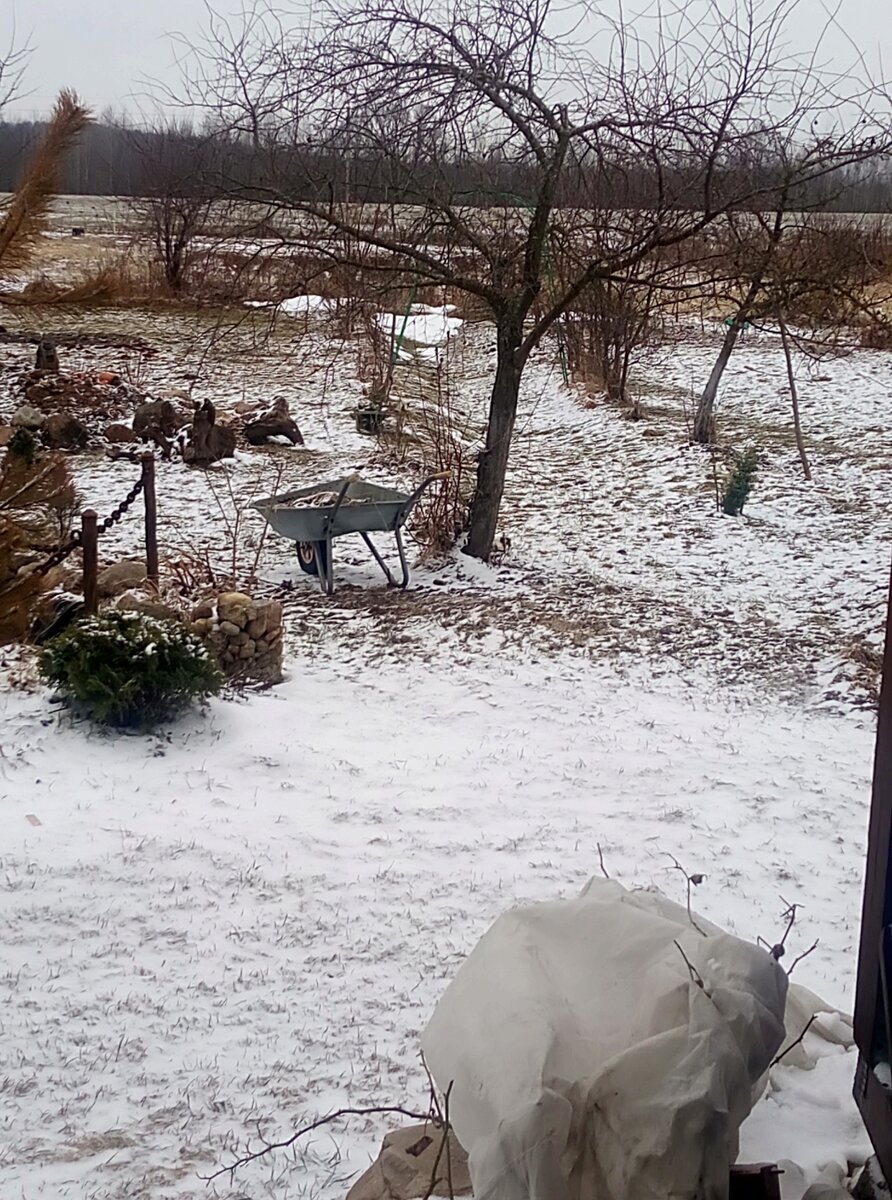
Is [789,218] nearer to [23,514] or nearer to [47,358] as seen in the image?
[23,514]

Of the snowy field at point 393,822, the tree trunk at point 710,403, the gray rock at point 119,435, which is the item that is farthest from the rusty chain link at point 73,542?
the tree trunk at point 710,403

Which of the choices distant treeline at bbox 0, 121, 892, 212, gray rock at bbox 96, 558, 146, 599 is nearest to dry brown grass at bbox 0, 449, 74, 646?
gray rock at bbox 96, 558, 146, 599

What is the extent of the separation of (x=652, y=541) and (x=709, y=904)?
5.48 m

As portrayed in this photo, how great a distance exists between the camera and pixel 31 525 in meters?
2.99

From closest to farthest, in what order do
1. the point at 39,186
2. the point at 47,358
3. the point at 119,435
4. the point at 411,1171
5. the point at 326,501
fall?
1. the point at 411,1171
2. the point at 39,186
3. the point at 326,501
4. the point at 119,435
5. the point at 47,358

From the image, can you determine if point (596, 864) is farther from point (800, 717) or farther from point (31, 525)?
point (31, 525)

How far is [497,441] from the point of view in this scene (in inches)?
313

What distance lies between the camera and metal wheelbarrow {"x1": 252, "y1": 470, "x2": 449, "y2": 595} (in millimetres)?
7312

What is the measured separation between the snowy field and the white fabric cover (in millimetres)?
465

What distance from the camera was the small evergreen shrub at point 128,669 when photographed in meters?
4.99

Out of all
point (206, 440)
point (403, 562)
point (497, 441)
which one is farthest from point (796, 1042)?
point (206, 440)

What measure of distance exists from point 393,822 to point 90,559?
7.85ft

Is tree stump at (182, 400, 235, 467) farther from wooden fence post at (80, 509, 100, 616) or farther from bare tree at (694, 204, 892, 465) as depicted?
wooden fence post at (80, 509, 100, 616)

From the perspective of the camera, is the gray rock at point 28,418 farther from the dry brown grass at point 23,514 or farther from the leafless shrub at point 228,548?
the dry brown grass at point 23,514
